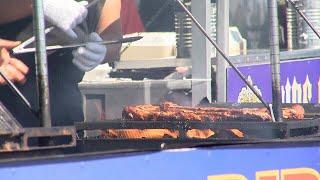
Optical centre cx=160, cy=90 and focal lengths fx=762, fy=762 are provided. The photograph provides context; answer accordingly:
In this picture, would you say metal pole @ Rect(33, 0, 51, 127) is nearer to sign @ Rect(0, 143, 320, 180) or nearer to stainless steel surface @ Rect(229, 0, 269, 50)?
sign @ Rect(0, 143, 320, 180)

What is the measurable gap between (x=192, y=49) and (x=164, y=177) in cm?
A: 277

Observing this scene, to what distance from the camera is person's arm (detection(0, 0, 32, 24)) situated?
359 cm

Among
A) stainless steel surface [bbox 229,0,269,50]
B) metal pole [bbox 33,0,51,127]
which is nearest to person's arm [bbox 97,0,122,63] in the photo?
metal pole [bbox 33,0,51,127]

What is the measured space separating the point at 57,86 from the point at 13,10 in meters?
0.54

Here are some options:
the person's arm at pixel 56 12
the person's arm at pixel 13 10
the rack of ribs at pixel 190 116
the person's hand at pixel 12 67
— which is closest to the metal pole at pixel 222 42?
the rack of ribs at pixel 190 116

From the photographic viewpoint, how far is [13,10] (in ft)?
12.0

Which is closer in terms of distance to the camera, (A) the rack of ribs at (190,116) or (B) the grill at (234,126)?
(B) the grill at (234,126)

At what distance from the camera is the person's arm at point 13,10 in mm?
3588

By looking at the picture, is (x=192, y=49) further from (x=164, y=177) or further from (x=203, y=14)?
(x=164, y=177)

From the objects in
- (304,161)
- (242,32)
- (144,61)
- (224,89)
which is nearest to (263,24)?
(242,32)

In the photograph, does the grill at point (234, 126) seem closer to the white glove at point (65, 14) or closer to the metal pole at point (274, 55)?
the metal pole at point (274, 55)

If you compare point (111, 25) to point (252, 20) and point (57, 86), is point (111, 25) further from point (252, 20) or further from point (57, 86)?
point (252, 20)

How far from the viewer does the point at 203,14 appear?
5258 mm

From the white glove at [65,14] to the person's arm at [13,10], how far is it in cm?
22
